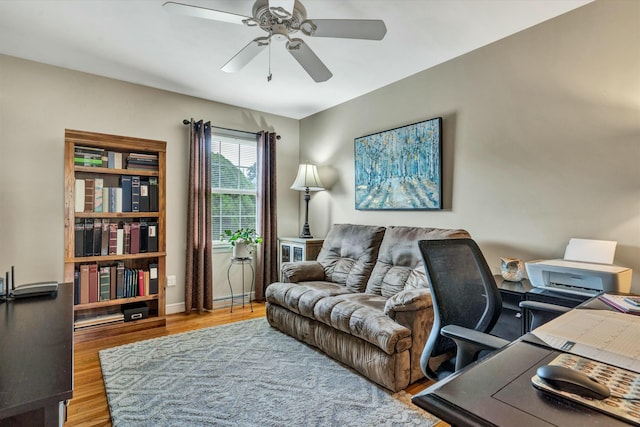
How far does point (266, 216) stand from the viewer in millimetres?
4297

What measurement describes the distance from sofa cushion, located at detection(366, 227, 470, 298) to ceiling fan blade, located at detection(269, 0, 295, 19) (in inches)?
74.2

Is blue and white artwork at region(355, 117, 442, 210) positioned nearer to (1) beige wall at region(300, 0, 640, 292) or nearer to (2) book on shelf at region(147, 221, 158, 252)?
(1) beige wall at region(300, 0, 640, 292)

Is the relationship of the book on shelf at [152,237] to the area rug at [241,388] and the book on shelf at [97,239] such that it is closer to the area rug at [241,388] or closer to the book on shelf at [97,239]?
the book on shelf at [97,239]

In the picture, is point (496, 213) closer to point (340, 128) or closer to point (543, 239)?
point (543, 239)

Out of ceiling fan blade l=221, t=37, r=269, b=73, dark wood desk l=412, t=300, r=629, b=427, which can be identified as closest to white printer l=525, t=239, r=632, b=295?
dark wood desk l=412, t=300, r=629, b=427

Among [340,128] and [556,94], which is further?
[340,128]

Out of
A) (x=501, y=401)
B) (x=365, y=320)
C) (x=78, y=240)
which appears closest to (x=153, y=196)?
(x=78, y=240)

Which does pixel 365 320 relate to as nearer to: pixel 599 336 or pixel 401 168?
pixel 599 336

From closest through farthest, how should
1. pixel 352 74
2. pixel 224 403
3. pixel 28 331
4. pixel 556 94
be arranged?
1. pixel 28 331
2. pixel 224 403
3. pixel 556 94
4. pixel 352 74

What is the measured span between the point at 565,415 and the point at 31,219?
12.8 ft

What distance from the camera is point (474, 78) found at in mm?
2764

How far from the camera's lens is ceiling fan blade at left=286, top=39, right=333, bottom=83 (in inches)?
82.3

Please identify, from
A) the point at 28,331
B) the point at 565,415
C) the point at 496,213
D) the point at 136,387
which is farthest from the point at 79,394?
the point at 496,213

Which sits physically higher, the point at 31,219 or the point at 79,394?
the point at 31,219
